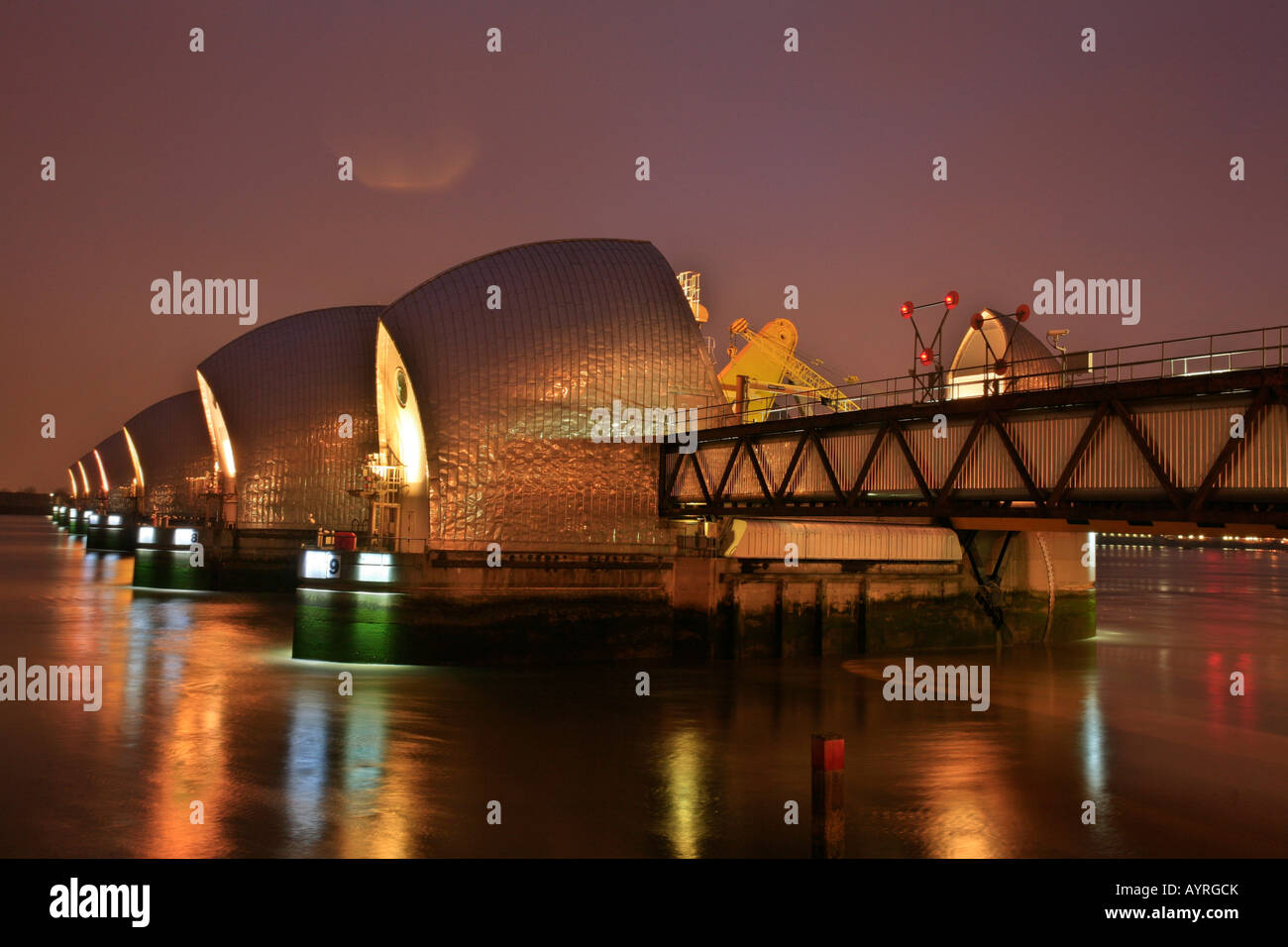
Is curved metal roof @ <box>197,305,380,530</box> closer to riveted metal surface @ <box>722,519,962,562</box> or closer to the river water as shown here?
the river water

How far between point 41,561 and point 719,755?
3644 inches

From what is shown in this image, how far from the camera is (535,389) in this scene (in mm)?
39688

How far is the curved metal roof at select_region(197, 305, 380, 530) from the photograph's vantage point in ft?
199

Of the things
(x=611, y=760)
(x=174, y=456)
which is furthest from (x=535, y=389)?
(x=174, y=456)

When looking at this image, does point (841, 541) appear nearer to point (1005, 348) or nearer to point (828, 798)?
point (1005, 348)

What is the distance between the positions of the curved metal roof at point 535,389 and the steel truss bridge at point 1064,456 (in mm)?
5234

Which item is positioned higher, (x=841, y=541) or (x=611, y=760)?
(x=841, y=541)

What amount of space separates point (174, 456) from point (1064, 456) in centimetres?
7797

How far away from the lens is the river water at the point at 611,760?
18.0 metres

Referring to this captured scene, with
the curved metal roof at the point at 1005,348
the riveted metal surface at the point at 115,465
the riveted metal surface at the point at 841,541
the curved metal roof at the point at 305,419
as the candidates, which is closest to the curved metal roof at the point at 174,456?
the curved metal roof at the point at 305,419

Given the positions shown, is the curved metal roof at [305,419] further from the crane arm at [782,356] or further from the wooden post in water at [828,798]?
the wooden post in water at [828,798]
